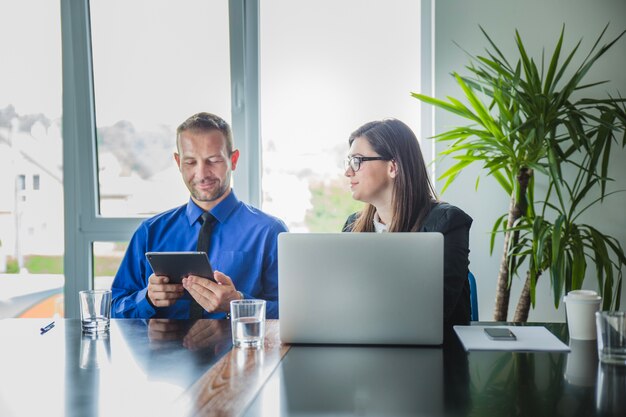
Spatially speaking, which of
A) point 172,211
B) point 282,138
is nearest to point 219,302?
point 172,211

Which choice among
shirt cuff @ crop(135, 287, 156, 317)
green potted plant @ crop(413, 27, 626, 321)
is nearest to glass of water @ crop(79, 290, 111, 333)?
shirt cuff @ crop(135, 287, 156, 317)

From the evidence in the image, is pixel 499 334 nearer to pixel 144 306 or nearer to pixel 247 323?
pixel 247 323

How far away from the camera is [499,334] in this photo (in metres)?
1.65

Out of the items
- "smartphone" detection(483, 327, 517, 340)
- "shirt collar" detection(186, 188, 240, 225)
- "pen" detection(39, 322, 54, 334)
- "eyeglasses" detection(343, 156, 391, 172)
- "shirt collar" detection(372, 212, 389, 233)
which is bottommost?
"pen" detection(39, 322, 54, 334)

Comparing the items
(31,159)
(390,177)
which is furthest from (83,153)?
(390,177)

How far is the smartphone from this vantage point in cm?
163

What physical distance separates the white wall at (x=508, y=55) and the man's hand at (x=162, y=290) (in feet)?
6.03

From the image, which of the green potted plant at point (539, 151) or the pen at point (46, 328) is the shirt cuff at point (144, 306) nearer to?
the pen at point (46, 328)

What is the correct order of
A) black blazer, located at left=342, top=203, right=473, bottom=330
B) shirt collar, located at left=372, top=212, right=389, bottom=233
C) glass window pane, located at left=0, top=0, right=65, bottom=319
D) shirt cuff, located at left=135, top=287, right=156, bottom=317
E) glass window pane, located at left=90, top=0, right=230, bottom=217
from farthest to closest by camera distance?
glass window pane, located at left=0, top=0, right=65, bottom=319 → glass window pane, located at left=90, top=0, right=230, bottom=217 → shirt collar, located at left=372, top=212, right=389, bottom=233 → shirt cuff, located at left=135, top=287, right=156, bottom=317 → black blazer, located at left=342, top=203, right=473, bottom=330

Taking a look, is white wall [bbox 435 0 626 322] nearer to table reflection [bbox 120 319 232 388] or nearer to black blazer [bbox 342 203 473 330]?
black blazer [bbox 342 203 473 330]

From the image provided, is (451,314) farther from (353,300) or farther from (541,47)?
(541,47)

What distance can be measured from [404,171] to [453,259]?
22.0 inches

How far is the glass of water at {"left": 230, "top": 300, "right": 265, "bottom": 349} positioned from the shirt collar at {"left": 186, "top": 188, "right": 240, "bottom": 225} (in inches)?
50.3

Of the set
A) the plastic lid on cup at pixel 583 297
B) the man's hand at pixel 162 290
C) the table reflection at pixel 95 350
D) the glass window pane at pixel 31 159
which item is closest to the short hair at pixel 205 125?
the man's hand at pixel 162 290
